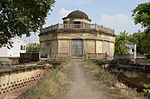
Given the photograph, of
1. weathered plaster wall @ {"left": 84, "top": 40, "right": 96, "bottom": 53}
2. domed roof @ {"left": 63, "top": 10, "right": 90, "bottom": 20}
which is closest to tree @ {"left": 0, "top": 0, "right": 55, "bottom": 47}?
weathered plaster wall @ {"left": 84, "top": 40, "right": 96, "bottom": 53}

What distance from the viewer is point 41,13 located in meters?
18.3

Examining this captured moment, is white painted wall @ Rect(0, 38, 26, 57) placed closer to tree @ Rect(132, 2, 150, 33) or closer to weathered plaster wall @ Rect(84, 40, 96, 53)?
weathered plaster wall @ Rect(84, 40, 96, 53)

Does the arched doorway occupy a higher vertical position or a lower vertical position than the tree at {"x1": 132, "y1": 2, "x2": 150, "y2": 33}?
lower

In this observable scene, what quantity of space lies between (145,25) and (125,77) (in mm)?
6328

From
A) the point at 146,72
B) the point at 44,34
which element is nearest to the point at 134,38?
the point at 44,34

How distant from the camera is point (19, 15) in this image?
51.5 ft

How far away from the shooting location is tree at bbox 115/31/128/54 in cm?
4909

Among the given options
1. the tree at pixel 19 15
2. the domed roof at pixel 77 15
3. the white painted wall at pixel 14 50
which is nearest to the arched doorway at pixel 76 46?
the domed roof at pixel 77 15

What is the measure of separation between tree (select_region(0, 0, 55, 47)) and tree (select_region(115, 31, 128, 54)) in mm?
35885

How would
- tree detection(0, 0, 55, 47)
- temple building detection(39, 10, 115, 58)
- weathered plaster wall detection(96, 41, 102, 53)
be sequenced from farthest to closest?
weathered plaster wall detection(96, 41, 102, 53) → temple building detection(39, 10, 115, 58) → tree detection(0, 0, 55, 47)

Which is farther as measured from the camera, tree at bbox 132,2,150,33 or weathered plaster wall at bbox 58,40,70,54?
weathered plaster wall at bbox 58,40,70,54

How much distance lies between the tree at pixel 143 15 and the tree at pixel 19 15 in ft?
32.2

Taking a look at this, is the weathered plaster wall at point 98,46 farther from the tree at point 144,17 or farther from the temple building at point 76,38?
the tree at point 144,17

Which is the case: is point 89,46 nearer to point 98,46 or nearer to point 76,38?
point 98,46
